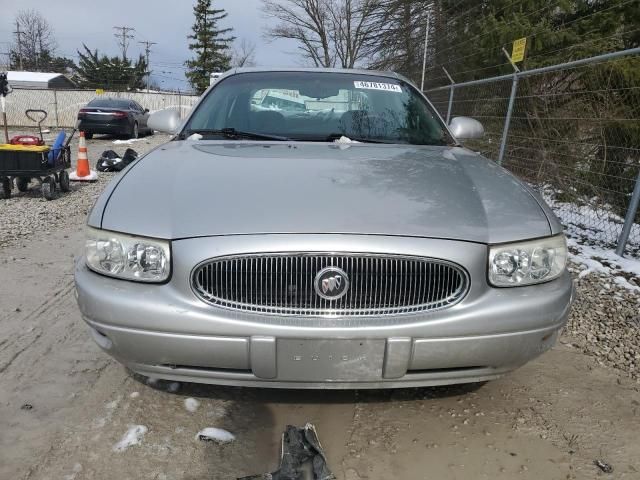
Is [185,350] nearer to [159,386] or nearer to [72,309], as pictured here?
[159,386]

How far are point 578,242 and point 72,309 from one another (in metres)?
4.79

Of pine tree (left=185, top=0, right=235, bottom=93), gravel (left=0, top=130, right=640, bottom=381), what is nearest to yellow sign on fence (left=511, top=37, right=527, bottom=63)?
gravel (left=0, top=130, right=640, bottom=381)

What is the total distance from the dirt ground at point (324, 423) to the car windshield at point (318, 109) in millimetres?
1487

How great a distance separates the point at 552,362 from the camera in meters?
2.79

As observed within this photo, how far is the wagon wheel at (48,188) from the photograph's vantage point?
23.2ft

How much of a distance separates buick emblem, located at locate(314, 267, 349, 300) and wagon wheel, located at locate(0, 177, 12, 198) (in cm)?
702

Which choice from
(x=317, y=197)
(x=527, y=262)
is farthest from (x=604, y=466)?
(x=317, y=197)

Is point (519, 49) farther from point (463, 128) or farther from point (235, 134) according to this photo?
point (235, 134)

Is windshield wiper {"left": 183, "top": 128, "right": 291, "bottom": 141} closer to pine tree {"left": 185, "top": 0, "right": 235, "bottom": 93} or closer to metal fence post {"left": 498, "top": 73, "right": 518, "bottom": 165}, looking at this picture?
metal fence post {"left": 498, "top": 73, "right": 518, "bottom": 165}

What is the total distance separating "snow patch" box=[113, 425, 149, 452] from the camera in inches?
77.6

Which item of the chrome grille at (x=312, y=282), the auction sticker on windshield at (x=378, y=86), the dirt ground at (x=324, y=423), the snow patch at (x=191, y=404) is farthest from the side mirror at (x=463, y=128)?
the snow patch at (x=191, y=404)

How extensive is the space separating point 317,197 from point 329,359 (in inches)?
25.1

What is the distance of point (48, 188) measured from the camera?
708 cm

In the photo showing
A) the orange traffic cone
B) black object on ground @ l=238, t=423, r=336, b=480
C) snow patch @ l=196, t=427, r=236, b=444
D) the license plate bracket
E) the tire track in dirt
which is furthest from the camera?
the orange traffic cone
